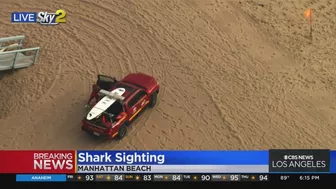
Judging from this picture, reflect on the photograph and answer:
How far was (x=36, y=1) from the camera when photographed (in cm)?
1284

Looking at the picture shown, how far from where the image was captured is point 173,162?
30.0 feet

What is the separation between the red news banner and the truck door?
1.74 metres

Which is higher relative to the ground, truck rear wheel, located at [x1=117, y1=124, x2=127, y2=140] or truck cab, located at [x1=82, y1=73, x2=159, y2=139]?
truck cab, located at [x1=82, y1=73, x2=159, y2=139]

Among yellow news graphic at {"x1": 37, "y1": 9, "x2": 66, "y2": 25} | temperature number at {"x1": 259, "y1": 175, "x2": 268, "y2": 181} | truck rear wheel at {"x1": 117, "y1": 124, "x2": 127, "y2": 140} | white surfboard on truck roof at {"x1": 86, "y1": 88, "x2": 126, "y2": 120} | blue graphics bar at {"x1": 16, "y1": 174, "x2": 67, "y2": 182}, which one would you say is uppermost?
yellow news graphic at {"x1": 37, "y1": 9, "x2": 66, "y2": 25}

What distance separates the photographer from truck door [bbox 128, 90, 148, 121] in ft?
35.1

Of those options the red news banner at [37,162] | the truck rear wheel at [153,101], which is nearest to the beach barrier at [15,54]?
the truck rear wheel at [153,101]

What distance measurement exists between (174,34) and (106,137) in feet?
10.4

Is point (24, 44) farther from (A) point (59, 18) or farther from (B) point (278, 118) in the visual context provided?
(B) point (278, 118)

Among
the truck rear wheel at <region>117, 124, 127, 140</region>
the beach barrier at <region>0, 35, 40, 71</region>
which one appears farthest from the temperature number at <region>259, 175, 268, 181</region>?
the beach barrier at <region>0, 35, 40, 71</region>

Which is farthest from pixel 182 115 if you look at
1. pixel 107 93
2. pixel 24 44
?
pixel 24 44

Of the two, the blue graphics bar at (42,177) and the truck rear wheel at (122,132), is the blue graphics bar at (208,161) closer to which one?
the blue graphics bar at (42,177)

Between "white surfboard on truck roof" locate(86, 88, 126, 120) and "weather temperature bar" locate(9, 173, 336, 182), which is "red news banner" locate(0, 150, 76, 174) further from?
"white surfboard on truck roof" locate(86, 88, 126, 120)

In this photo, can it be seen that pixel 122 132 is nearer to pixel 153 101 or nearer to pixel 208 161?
pixel 153 101

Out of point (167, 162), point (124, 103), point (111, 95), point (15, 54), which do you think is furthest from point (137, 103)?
point (15, 54)
